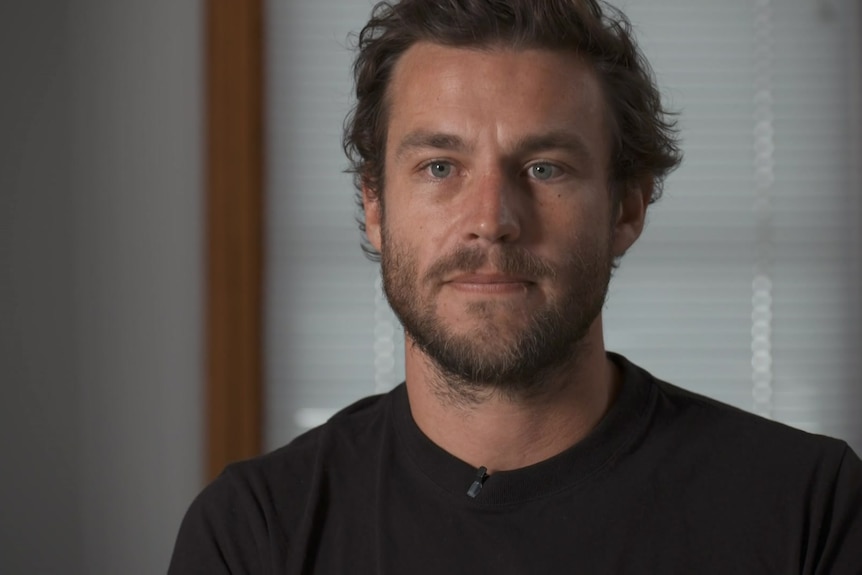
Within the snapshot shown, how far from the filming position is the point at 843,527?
56.0 inches

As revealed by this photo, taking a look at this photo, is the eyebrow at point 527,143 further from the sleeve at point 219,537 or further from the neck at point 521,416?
the sleeve at point 219,537

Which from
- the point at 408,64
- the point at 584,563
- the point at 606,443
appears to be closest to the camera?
the point at 584,563

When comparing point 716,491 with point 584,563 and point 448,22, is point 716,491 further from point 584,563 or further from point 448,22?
point 448,22

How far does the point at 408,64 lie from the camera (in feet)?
5.51

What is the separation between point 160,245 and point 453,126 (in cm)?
163

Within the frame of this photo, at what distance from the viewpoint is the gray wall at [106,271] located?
9.41 feet

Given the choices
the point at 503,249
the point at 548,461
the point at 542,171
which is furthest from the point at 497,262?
the point at 548,461

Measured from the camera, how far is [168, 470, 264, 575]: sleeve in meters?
1.53

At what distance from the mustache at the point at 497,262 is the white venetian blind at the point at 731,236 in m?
1.55

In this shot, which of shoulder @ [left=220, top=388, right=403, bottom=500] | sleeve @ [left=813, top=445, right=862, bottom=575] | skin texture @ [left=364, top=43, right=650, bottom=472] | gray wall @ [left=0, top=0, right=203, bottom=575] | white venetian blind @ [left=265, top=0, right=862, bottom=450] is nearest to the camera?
sleeve @ [left=813, top=445, right=862, bottom=575]

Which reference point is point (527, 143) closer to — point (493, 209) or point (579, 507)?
point (493, 209)

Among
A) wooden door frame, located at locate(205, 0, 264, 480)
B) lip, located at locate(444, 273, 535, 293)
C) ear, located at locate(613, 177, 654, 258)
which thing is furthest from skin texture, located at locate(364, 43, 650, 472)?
wooden door frame, located at locate(205, 0, 264, 480)

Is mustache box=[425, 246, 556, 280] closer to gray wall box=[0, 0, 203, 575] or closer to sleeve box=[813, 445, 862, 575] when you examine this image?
sleeve box=[813, 445, 862, 575]

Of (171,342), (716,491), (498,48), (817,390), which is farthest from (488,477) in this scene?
(817,390)
